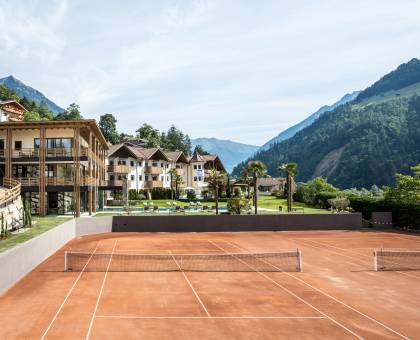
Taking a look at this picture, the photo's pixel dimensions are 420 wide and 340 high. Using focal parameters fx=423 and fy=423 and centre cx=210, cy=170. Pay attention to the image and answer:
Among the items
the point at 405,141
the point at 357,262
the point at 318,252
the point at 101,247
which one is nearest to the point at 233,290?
the point at 357,262

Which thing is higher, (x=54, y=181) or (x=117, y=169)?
(x=117, y=169)

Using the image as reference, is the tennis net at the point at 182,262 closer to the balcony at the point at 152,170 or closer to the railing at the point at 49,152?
the railing at the point at 49,152

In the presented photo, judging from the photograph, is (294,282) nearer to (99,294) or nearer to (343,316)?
(343,316)

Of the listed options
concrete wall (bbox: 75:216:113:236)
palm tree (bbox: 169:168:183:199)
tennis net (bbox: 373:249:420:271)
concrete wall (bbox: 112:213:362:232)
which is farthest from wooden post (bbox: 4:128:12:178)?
tennis net (bbox: 373:249:420:271)

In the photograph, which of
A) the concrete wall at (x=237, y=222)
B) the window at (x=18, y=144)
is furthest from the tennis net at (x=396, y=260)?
the window at (x=18, y=144)

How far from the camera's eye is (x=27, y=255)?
901 inches

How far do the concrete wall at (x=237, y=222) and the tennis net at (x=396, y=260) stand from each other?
1715 centimetres

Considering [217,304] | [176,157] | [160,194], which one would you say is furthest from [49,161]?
[176,157]

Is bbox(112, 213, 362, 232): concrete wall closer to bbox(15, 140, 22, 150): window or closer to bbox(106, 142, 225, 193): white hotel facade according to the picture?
bbox(15, 140, 22, 150): window

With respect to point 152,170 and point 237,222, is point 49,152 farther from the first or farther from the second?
point 152,170

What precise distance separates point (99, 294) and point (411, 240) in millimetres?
31460

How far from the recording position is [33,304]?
56.1ft

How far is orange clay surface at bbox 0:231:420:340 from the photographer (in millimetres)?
14016

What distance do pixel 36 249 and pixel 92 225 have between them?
17929 mm
